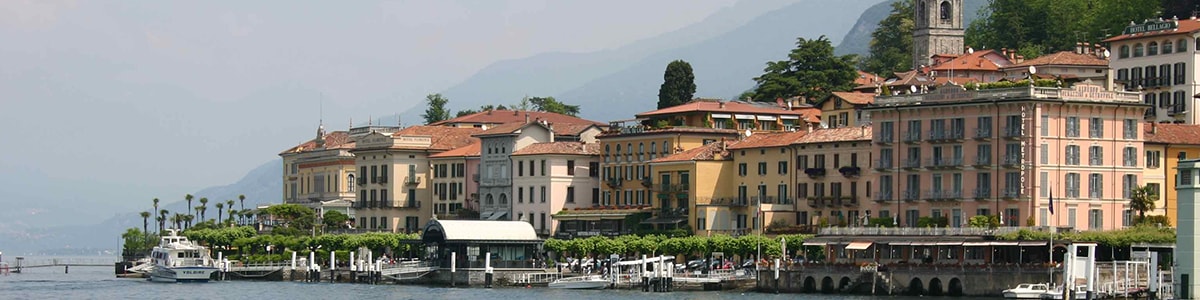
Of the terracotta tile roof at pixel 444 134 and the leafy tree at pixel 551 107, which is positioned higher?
the leafy tree at pixel 551 107

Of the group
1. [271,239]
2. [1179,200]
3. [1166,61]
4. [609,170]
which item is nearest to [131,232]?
[271,239]

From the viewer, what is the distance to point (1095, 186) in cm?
9556

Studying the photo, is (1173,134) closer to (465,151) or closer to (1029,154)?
(1029,154)

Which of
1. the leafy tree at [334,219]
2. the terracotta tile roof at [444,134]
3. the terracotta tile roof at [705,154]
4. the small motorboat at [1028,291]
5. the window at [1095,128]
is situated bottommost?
the small motorboat at [1028,291]

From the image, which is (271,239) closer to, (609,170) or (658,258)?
(609,170)

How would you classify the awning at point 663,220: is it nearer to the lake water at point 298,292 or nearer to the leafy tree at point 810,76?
the lake water at point 298,292

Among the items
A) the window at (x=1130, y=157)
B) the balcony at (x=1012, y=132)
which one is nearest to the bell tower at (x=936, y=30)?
the window at (x=1130, y=157)

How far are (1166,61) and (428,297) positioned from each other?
4113 centimetres

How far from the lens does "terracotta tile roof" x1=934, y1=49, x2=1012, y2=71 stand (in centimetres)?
12581

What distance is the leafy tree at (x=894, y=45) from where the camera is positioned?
532 ft

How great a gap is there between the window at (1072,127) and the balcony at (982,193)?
4.25 m

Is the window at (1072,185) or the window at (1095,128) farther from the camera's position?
the window at (1095,128)

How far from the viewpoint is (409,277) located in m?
117

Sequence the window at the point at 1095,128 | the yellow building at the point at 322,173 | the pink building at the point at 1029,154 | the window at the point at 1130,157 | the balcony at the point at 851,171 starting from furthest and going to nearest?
the yellow building at the point at 322,173 < the balcony at the point at 851,171 < the window at the point at 1130,157 < the window at the point at 1095,128 < the pink building at the point at 1029,154
